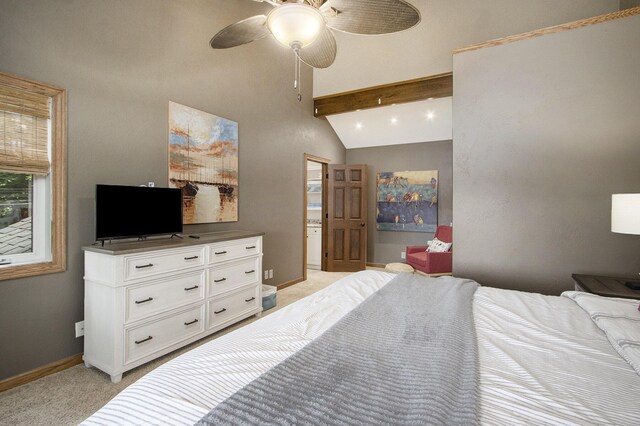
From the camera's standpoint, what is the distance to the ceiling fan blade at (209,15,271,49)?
187 cm

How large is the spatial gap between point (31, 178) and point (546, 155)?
4.11 metres

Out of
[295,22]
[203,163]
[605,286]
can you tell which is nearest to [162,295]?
[203,163]

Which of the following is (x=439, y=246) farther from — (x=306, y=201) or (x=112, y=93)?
(x=112, y=93)

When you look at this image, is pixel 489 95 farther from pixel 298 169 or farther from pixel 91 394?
pixel 91 394

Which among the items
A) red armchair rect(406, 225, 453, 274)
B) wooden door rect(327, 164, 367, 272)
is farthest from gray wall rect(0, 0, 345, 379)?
red armchair rect(406, 225, 453, 274)

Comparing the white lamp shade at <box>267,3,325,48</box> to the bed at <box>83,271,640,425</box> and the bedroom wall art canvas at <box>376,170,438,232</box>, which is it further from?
the bedroom wall art canvas at <box>376,170,438,232</box>

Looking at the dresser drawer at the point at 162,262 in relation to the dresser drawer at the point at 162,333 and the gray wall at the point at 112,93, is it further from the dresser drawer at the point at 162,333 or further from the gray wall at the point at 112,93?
the gray wall at the point at 112,93

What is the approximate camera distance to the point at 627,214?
1925 mm

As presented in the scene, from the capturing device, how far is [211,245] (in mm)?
2721

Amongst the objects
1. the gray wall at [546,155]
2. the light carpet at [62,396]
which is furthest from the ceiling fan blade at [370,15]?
the light carpet at [62,396]

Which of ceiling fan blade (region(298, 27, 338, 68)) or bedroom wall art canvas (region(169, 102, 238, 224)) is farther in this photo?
bedroom wall art canvas (region(169, 102, 238, 224))

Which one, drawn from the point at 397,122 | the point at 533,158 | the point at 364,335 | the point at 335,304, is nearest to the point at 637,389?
the point at 364,335

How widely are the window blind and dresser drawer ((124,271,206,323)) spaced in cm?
111

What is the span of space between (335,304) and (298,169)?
337 cm
